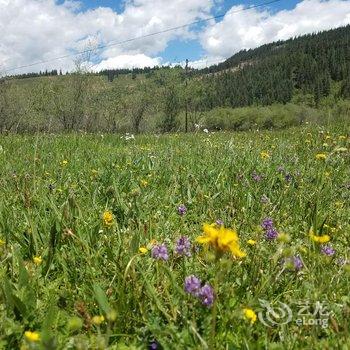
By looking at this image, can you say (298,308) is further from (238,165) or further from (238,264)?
(238,165)

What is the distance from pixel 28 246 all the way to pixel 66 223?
0.26m

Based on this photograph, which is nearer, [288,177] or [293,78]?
[288,177]

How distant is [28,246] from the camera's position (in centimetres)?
244

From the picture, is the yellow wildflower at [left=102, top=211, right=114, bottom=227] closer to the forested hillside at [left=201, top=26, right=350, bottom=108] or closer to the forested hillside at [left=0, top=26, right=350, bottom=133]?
the forested hillside at [left=0, top=26, right=350, bottom=133]

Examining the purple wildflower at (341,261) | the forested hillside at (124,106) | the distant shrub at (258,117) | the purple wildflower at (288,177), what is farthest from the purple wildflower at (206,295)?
the distant shrub at (258,117)

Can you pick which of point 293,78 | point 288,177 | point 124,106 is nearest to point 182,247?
point 288,177

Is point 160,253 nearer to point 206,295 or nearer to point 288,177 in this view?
point 206,295

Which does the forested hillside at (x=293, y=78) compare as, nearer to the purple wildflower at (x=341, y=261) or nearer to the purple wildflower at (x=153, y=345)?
the purple wildflower at (x=341, y=261)

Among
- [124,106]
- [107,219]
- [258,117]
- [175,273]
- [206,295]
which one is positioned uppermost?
[124,106]

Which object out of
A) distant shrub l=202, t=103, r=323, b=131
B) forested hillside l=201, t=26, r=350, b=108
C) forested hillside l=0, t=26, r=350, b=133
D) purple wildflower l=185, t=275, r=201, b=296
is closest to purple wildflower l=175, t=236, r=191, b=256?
purple wildflower l=185, t=275, r=201, b=296
